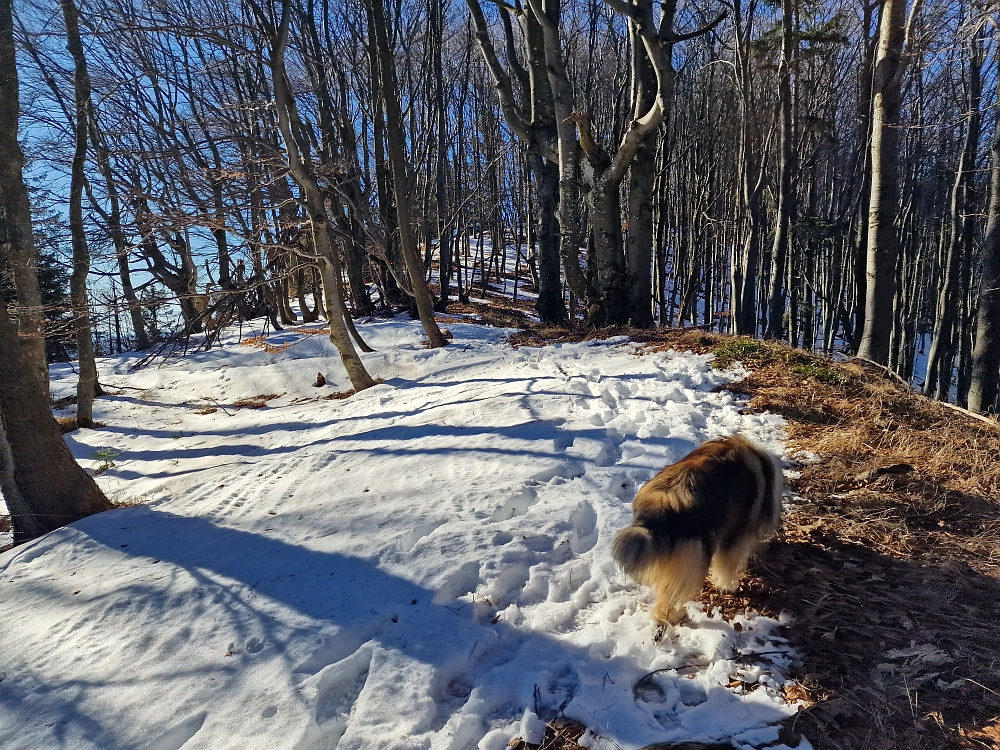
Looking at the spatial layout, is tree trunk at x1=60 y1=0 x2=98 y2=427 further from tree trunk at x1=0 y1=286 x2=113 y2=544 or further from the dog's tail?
the dog's tail

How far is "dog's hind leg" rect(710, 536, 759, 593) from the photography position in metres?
2.99

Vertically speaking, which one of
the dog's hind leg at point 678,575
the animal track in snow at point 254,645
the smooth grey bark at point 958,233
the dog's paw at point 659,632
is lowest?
the animal track in snow at point 254,645

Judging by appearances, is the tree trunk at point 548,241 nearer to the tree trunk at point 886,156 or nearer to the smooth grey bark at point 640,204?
the smooth grey bark at point 640,204

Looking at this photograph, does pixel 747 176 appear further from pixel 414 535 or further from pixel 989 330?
pixel 414 535

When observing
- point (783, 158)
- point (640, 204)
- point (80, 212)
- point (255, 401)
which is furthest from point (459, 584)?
point (783, 158)

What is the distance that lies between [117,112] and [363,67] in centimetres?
771

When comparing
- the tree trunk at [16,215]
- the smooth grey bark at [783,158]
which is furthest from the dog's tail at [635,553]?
the smooth grey bark at [783,158]

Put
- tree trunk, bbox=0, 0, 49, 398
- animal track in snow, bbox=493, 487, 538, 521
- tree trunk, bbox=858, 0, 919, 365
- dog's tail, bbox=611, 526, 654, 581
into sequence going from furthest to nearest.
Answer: tree trunk, bbox=0, 0, 49, 398
tree trunk, bbox=858, 0, 919, 365
animal track in snow, bbox=493, 487, 538, 521
dog's tail, bbox=611, 526, 654, 581

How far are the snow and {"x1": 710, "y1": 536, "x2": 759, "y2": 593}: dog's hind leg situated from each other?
20cm

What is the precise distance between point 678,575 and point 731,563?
541 mm

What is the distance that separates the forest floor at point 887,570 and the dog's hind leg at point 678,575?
0.41 meters

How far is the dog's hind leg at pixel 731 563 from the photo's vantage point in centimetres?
299

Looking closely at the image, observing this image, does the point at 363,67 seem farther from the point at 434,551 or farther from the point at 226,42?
the point at 434,551

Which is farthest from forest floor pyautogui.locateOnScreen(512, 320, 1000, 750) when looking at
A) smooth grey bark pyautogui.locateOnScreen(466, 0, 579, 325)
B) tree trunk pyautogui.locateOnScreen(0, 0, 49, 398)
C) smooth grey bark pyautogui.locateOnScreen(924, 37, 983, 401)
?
smooth grey bark pyautogui.locateOnScreen(924, 37, 983, 401)
